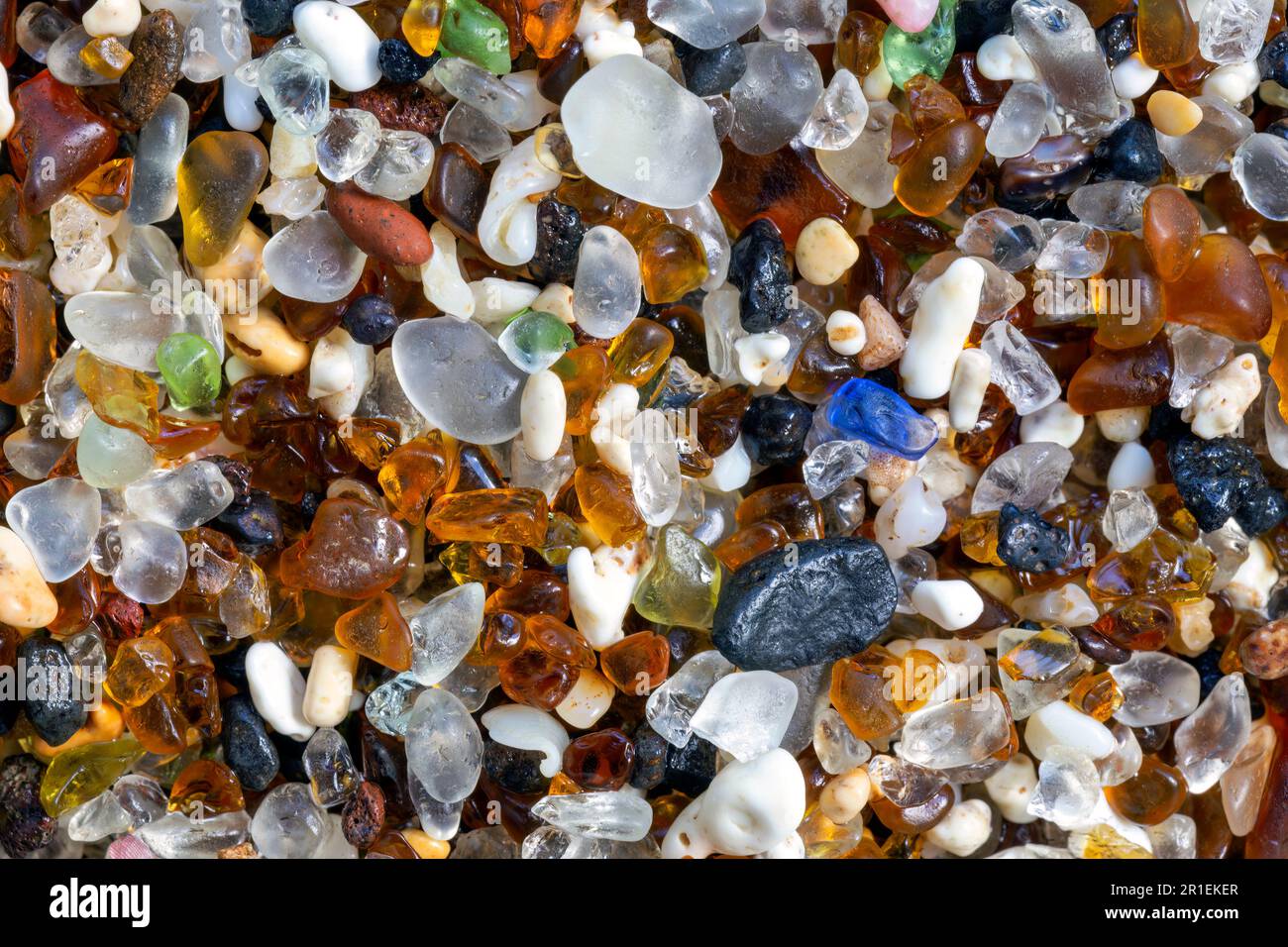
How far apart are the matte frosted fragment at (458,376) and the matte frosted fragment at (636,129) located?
0.44 feet

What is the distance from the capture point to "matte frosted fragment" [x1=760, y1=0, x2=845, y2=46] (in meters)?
0.75

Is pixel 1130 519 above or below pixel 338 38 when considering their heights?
below

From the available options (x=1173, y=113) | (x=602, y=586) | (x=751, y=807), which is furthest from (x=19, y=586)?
(x=1173, y=113)

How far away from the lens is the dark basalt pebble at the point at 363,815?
73cm

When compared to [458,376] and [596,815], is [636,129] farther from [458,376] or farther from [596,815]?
[596,815]

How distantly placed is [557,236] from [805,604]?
0.29 metres

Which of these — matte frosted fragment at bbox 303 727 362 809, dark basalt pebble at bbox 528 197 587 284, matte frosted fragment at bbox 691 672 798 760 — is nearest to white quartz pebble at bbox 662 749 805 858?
matte frosted fragment at bbox 691 672 798 760

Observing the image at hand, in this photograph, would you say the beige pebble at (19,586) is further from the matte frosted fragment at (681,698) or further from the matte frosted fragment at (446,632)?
the matte frosted fragment at (681,698)

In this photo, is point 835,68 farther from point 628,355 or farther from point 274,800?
point 274,800

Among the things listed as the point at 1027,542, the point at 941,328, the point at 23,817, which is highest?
the point at 941,328

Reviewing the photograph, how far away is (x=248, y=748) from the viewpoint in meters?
0.74

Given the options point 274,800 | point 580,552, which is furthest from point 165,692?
point 580,552

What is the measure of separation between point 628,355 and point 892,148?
0.23 m
